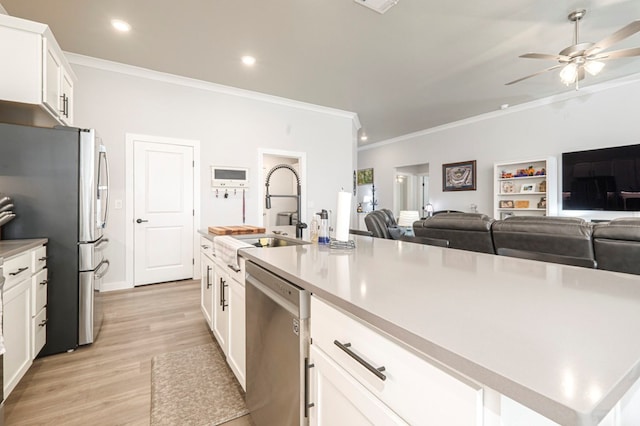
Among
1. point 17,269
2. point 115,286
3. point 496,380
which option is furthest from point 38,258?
point 496,380

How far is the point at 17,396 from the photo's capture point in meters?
1.72

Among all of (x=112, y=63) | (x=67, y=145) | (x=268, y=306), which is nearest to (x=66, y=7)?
(x=112, y=63)

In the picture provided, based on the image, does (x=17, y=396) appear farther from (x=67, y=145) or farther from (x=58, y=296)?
(x=67, y=145)

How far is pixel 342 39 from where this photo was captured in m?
3.27

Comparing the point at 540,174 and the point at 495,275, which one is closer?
the point at 495,275

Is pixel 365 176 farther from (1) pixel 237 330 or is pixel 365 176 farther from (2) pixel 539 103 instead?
(1) pixel 237 330

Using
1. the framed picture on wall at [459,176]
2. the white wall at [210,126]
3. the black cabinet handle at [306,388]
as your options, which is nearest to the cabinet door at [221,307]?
the black cabinet handle at [306,388]

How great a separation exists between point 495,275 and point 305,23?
9.94ft

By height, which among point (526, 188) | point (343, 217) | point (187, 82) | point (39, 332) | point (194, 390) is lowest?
point (194, 390)

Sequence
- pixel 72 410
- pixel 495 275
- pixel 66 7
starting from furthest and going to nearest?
pixel 66 7 → pixel 72 410 → pixel 495 275

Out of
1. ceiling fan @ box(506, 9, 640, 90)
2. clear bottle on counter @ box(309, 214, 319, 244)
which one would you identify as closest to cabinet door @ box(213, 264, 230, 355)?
clear bottle on counter @ box(309, 214, 319, 244)

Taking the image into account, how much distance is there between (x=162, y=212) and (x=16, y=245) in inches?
91.9

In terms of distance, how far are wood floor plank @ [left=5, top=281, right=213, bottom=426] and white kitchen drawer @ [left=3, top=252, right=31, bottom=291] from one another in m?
0.70

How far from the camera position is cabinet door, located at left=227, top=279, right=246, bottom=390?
1587 millimetres
